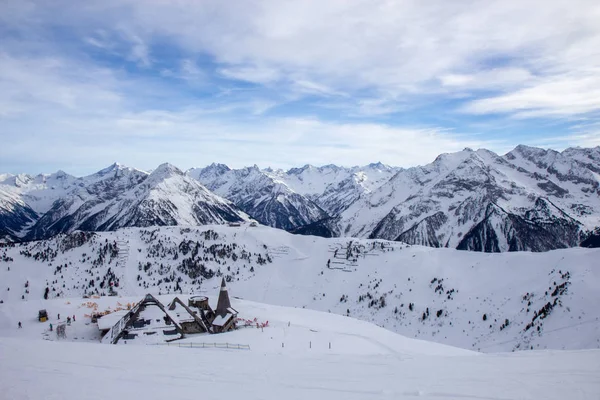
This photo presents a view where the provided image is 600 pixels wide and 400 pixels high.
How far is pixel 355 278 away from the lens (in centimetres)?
10388

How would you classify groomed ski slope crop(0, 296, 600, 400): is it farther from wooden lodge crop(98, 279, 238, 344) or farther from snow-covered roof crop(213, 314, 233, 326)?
snow-covered roof crop(213, 314, 233, 326)

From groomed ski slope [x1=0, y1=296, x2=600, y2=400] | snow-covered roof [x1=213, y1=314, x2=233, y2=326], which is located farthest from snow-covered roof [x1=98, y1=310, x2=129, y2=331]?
groomed ski slope [x1=0, y1=296, x2=600, y2=400]

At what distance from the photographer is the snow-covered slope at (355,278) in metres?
61.5

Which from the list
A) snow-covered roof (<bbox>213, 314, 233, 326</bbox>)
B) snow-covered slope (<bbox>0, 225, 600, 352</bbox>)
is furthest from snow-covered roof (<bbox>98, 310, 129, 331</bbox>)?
snow-covered slope (<bbox>0, 225, 600, 352</bbox>)

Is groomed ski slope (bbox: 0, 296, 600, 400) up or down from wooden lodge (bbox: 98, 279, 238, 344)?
up

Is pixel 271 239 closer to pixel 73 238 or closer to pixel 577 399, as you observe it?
pixel 73 238

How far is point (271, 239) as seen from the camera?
498 ft

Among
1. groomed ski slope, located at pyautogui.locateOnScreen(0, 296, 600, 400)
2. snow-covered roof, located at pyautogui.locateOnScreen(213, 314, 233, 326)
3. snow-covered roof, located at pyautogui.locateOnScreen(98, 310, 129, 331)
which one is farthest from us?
snow-covered roof, located at pyautogui.locateOnScreen(213, 314, 233, 326)

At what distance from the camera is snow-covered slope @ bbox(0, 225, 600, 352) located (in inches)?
2421

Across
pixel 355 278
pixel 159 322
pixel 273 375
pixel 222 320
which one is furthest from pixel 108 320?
pixel 355 278

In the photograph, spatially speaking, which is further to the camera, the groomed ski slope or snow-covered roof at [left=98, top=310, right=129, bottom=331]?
snow-covered roof at [left=98, top=310, right=129, bottom=331]

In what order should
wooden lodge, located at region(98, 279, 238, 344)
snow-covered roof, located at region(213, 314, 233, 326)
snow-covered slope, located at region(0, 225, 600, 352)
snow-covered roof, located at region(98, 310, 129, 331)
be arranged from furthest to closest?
snow-covered slope, located at region(0, 225, 600, 352), snow-covered roof, located at region(213, 314, 233, 326), snow-covered roof, located at region(98, 310, 129, 331), wooden lodge, located at region(98, 279, 238, 344)

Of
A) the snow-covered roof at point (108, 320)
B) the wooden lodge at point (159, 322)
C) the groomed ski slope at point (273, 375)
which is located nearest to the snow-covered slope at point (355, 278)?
the snow-covered roof at point (108, 320)

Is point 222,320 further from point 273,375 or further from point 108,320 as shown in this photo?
point 273,375
